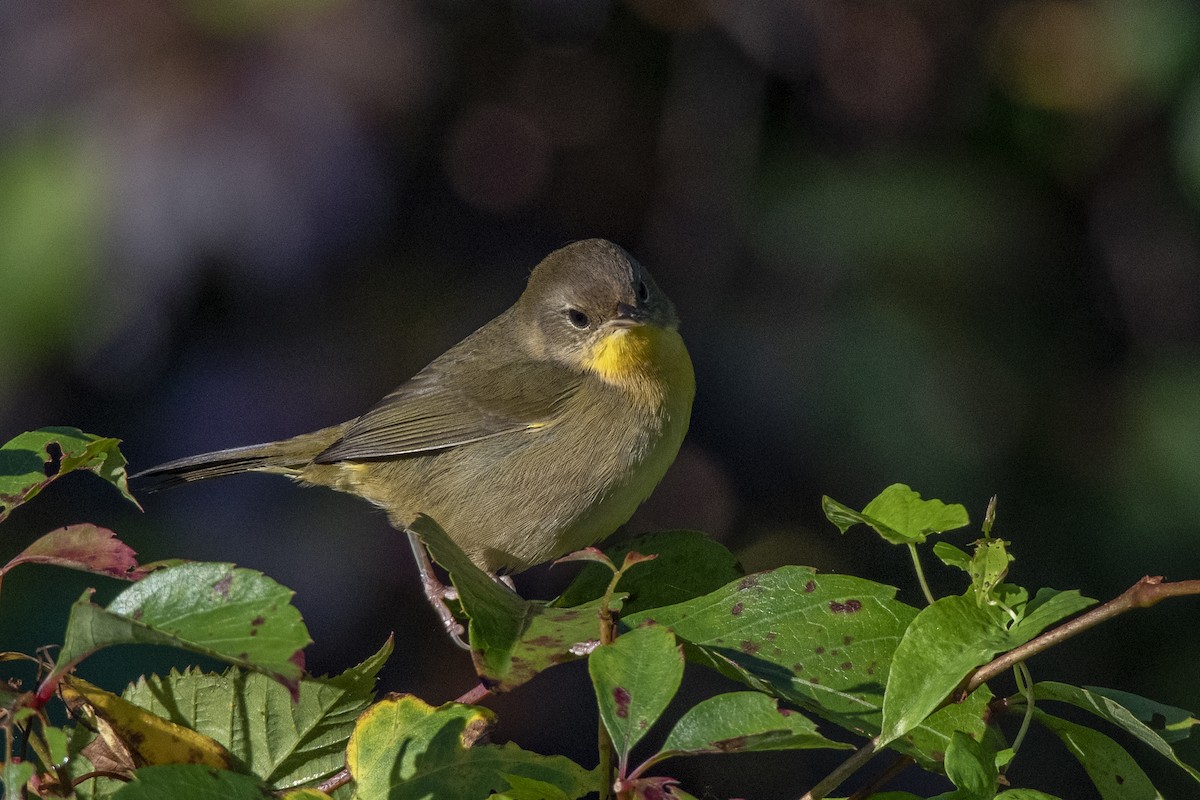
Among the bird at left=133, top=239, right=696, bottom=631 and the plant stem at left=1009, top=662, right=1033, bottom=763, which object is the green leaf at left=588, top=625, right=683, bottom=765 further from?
the bird at left=133, top=239, right=696, bottom=631

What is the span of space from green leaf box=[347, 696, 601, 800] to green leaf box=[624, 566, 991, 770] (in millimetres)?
215

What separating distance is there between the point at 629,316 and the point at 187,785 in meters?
2.37

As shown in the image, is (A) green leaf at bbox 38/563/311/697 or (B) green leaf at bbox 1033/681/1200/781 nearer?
(A) green leaf at bbox 38/563/311/697

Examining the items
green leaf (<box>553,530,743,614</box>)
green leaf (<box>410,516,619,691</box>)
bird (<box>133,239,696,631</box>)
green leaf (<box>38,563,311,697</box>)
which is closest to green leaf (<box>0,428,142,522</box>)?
green leaf (<box>38,563,311,697</box>)

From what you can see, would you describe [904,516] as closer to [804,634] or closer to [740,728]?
[804,634]

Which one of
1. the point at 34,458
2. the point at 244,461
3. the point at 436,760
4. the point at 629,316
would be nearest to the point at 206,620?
the point at 436,760

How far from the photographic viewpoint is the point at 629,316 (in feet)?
11.5

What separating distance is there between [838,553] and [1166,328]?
1.64 metres

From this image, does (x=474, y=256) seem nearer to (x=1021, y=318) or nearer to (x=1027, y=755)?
(x=1021, y=318)

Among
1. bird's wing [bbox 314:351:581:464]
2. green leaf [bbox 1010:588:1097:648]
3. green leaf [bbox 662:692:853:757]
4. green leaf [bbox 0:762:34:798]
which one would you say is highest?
green leaf [bbox 0:762:34:798]

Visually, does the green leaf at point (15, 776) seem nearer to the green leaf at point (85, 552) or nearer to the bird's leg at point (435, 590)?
the green leaf at point (85, 552)

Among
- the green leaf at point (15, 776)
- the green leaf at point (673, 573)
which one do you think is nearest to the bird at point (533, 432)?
the green leaf at point (673, 573)

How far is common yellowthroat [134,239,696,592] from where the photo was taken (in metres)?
3.27

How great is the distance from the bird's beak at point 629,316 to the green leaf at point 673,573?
5.30ft
